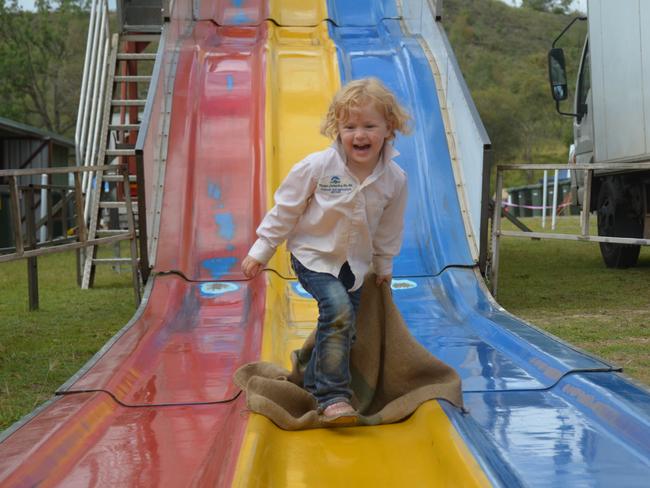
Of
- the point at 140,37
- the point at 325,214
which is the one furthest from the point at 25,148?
the point at 325,214

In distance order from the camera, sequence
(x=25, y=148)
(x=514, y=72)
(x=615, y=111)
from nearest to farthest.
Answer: (x=615, y=111) < (x=25, y=148) < (x=514, y=72)

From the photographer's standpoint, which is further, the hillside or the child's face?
the hillside

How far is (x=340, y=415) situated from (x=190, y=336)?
2147mm

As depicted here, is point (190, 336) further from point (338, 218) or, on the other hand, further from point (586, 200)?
point (586, 200)

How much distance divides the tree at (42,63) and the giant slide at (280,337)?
43648 millimetres

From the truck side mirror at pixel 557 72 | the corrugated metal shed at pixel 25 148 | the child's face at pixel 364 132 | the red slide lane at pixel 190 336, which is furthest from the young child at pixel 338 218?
the corrugated metal shed at pixel 25 148

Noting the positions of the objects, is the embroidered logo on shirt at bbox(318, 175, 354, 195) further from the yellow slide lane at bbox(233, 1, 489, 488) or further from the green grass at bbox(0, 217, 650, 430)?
the green grass at bbox(0, 217, 650, 430)

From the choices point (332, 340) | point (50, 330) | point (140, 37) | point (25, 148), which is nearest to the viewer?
point (332, 340)

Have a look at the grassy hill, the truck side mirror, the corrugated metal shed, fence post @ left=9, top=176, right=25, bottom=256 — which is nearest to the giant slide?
fence post @ left=9, top=176, right=25, bottom=256

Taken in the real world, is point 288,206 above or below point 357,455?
above

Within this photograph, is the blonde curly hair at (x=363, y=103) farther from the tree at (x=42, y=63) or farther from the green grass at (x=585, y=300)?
the tree at (x=42, y=63)

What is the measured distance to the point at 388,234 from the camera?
451 cm

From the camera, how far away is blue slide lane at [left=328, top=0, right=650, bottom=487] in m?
3.60

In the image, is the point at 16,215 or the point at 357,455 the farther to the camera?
the point at 16,215
